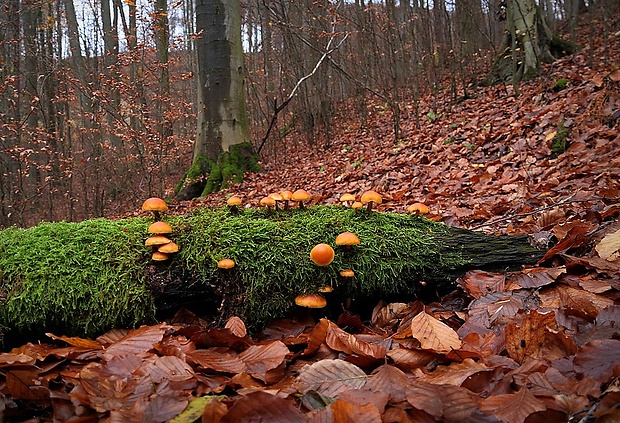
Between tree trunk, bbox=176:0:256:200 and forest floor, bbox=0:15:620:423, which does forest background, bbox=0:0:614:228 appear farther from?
forest floor, bbox=0:15:620:423

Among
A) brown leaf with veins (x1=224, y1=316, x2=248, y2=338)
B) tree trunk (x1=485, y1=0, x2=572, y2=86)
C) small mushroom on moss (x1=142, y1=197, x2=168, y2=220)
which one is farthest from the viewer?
tree trunk (x1=485, y1=0, x2=572, y2=86)

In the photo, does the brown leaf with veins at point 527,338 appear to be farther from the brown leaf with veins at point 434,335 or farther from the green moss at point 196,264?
the green moss at point 196,264

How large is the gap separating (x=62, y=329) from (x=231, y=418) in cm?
158

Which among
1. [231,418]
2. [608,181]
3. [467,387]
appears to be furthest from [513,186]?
[231,418]

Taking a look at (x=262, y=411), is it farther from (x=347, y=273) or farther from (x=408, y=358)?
(x=347, y=273)

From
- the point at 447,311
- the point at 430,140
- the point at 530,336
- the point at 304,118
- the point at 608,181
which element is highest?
the point at 304,118

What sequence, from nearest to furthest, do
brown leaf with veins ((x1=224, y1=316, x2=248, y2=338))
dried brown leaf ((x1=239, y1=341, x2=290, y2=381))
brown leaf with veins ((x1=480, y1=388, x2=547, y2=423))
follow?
brown leaf with veins ((x1=480, y1=388, x2=547, y2=423)), dried brown leaf ((x1=239, y1=341, x2=290, y2=381)), brown leaf with veins ((x1=224, y1=316, x2=248, y2=338))

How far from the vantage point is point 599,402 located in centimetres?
108

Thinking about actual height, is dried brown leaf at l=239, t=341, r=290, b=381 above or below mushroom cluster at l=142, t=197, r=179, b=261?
below

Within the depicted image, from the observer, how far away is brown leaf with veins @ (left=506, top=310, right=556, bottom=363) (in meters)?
1.56

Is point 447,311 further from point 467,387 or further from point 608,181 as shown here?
point 608,181

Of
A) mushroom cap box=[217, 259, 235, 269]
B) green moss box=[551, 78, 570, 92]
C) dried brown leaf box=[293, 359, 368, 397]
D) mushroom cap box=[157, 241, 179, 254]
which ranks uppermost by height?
green moss box=[551, 78, 570, 92]

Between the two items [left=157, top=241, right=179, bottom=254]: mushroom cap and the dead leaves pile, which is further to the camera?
[left=157, top=241, right=179, bottom=254]: mushroom cap

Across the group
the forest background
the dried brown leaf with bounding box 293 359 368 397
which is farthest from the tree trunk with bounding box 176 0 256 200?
the dried brown leaf with bounding box 293 359 368 397
